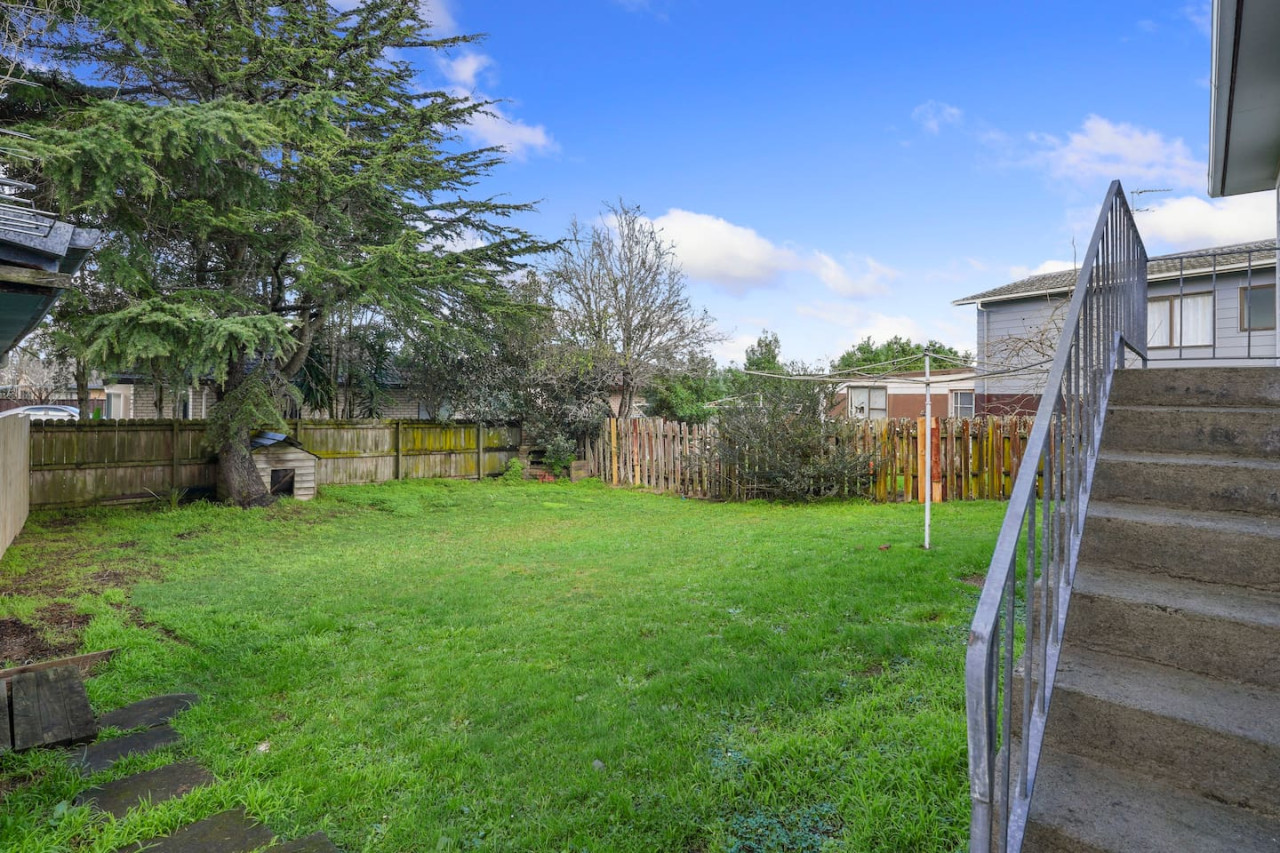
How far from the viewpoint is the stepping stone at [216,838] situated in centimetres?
232

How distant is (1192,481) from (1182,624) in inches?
32.6

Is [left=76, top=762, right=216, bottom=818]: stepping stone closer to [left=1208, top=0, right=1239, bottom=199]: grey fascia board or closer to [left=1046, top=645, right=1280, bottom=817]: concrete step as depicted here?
[left=1046, top=645, right=1280, bottom=817]: concrete step

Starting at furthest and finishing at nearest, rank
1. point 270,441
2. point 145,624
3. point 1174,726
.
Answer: point 270,441
point 145,624
point 1174,726

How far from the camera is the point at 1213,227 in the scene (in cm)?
1423

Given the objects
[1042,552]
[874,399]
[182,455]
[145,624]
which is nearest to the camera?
[1042,552]

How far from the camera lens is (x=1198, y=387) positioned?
3189mm

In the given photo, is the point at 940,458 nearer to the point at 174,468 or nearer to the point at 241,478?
the point at 241,478

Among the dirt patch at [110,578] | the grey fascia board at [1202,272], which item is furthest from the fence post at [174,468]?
the grey fascia board at [1202,272]

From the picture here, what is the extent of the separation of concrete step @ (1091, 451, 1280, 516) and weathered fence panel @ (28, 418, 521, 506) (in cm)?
1124

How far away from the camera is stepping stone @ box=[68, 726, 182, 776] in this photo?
9.48 feet

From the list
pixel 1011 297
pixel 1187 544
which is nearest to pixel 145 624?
pixel 1187 544

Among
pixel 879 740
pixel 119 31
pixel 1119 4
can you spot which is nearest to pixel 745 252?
pixel 1119 4

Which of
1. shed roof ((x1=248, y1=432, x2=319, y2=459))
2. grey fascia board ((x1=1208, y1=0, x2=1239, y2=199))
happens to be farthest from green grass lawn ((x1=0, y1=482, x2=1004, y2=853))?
grey fascia board ((x1=1208, y1=0, x2=1239, y2=199))

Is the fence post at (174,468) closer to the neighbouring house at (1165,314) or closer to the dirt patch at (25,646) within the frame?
the dirt patch at (25,646)
